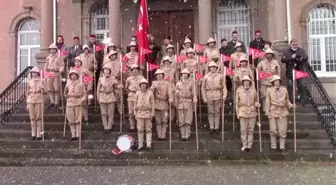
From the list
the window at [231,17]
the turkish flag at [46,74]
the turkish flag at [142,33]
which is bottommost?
the turkish flag at [46,74]

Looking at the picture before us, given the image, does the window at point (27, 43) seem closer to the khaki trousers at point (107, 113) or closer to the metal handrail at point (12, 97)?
the metal handrail at point (12, 97)

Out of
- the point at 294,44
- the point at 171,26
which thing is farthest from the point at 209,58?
the point at 171,26

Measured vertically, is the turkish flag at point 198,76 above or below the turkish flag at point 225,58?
below

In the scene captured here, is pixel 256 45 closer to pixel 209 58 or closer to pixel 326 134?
pixel 209 58

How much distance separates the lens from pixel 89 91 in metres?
13.1

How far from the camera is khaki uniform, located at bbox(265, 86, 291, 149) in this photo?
1052 centimetres

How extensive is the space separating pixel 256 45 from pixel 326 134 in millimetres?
3524

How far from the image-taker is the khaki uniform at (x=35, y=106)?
11.7m

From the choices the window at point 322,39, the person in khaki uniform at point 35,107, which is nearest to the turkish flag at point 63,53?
the person in khaki uniform at point 35,107

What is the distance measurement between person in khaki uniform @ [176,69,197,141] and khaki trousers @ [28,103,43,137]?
12.0 ft

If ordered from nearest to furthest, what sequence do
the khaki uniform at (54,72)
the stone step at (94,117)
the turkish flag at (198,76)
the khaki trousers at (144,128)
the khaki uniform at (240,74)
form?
the khaki trousers at (144,128)
the khaki uniform at (240,74)
the turkish flag at (198,76)
the stone step at (94,117)
the khaki uniform at (54,72)

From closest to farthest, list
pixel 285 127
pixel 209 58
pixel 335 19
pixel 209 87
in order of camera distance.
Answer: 1. pixel 285 127
2. pixel 209 87
3. pixel 209 58
4. pixel 335 19

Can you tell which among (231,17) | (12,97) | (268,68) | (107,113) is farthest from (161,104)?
(12,97)

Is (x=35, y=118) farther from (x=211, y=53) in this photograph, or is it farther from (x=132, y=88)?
(x=211, y=53)
